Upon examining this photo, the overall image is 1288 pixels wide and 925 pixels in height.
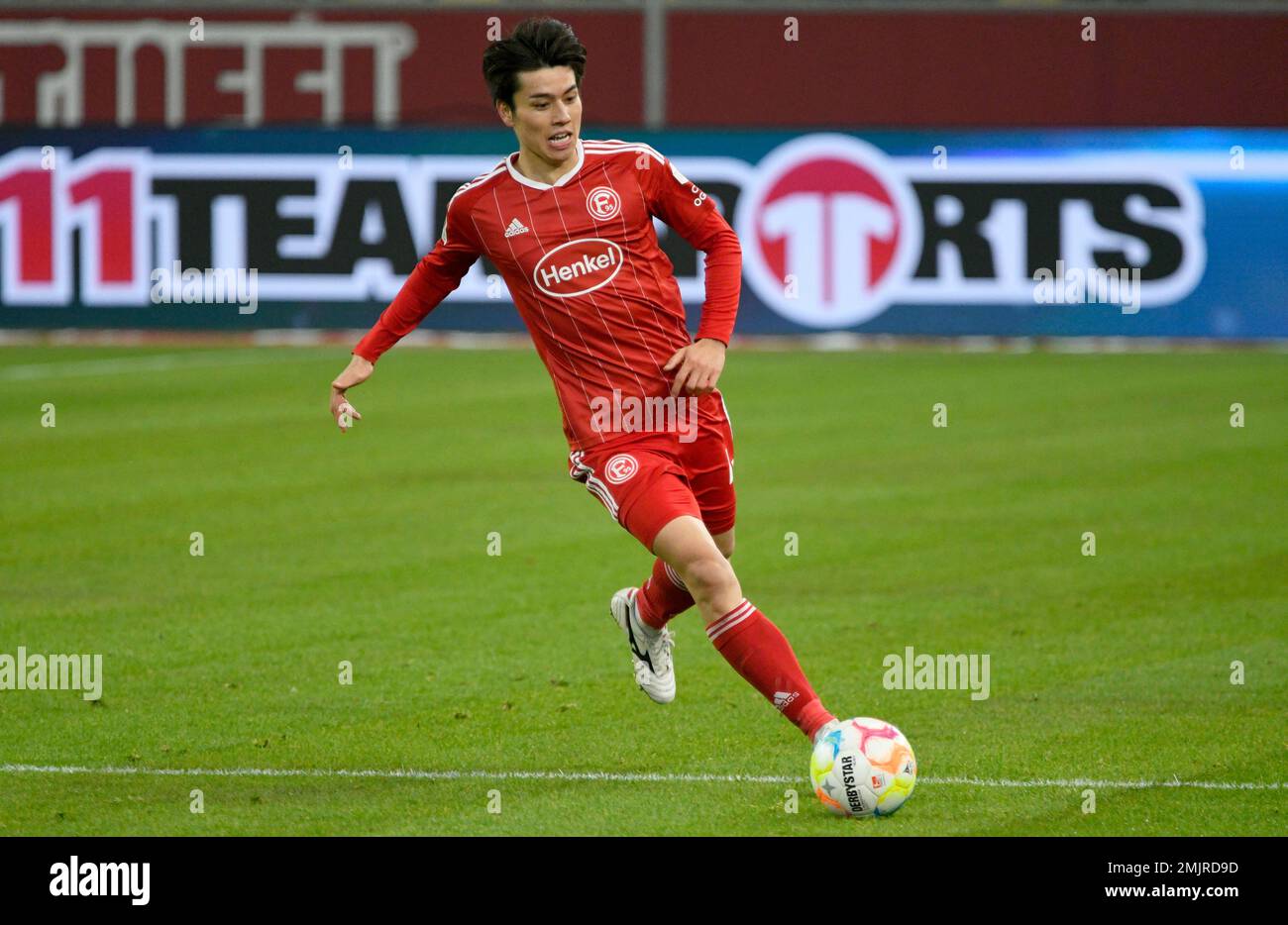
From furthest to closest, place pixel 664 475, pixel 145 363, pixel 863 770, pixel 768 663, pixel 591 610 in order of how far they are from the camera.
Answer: pixel 145 363 → pixel 591 610 → pixel 664 475 → pixel 768 663 → pixel 863 770

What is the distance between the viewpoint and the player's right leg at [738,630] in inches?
237

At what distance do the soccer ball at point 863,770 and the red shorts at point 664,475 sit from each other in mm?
788

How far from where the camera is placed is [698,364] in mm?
6199

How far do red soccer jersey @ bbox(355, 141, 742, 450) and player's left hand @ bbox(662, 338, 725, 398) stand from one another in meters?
0.12

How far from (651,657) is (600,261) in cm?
154

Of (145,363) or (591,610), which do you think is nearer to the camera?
(591,610)

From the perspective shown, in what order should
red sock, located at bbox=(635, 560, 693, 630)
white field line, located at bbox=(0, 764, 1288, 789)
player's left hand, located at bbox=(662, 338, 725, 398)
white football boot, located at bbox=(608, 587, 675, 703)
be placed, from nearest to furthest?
player's left hand, located at bbox=(662, 338, 725, 398) → white field line, located at bbox=(0, 764, 1288, 789) → red sock, located at bbox=(635, 560, 693, 630) → white football boot, located at bbox=(608, 587, 675, 703)

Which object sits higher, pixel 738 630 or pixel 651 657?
pixel 738 630

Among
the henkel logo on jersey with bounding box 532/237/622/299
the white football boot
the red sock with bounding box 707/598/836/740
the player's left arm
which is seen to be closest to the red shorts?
the player's left arm

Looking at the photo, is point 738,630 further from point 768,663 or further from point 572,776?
point 572,776

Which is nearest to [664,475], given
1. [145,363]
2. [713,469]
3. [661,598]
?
[713,469]

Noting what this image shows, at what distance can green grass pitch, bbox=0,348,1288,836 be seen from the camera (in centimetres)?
625

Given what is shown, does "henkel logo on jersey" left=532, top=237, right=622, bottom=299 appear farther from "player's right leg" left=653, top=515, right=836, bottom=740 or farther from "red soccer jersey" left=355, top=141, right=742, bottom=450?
"player's right leg" left=653, top=515, right=836, bottom=740

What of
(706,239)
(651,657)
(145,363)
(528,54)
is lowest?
(651,657)
